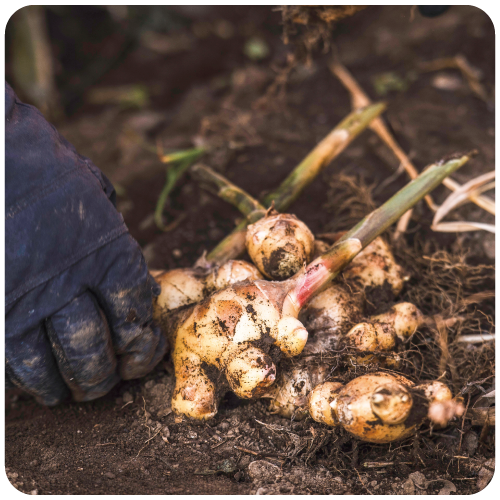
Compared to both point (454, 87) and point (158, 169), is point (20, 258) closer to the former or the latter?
point (158, 169)

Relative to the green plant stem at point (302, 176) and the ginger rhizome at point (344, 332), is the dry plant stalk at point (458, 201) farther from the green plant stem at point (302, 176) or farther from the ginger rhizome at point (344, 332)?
the green plant stem at point (302, 176)

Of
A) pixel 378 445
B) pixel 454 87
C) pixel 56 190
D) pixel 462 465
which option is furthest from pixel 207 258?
pixel 454 87

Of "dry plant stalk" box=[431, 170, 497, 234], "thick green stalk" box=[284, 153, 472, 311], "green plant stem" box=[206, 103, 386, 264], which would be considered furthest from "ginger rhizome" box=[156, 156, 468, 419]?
"dry plant stalk" box=[431, 170, 497, 234]

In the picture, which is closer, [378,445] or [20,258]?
[20,258]

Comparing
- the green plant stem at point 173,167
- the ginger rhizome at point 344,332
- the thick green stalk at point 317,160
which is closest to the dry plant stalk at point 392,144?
the thick green stalk at point 317,160

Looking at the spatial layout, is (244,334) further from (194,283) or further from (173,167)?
(173,167)

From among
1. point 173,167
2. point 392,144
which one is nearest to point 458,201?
point 392,144

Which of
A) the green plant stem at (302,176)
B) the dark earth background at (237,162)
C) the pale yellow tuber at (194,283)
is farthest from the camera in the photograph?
the green plant stem at (302,176)
